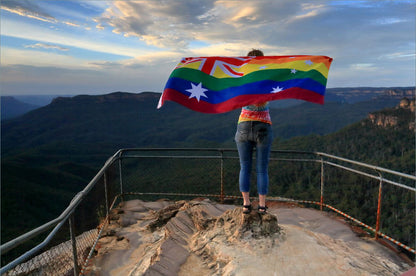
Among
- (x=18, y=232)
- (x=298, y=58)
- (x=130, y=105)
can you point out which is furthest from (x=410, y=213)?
(x=130, y=105)

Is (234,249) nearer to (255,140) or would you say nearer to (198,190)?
(255,140)

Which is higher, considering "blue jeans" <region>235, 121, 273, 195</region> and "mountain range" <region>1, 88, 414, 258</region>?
"blue jeans" <region>235, 121, 273, 195</region>

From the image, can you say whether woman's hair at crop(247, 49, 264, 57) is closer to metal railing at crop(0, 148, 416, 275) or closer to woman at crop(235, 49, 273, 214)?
woman at crop(235, 49, 273, 214)

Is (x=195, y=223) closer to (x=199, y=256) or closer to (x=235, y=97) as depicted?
(x=199, y=256)

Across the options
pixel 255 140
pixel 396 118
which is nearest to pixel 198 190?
pixel 255 140

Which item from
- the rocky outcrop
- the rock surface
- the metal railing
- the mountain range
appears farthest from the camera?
the rocky outcrop

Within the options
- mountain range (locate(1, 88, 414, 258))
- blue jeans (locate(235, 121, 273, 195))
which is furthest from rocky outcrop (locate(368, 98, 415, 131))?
blue jeans (locate(235, 121, 273, 195))

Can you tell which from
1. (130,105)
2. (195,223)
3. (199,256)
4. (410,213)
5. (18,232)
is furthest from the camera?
(130,105)
